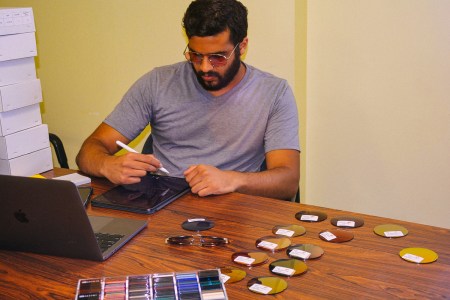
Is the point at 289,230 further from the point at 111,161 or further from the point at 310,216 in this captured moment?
the point at 111,161

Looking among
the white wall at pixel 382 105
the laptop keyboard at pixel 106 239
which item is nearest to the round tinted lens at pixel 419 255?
the laptop keyboard at pixel 106 239

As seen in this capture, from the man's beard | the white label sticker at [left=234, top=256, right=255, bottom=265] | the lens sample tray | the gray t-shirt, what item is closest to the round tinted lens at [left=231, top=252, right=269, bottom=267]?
the white label sticker at [left=234, top=256, right=255, bottom=265]

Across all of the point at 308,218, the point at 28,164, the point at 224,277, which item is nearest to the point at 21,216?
the point at 224,277

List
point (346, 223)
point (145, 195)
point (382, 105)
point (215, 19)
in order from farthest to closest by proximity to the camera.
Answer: point (382, 105), point (215, 19), point (145, 195), point (346, 223)

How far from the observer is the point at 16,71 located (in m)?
2.37

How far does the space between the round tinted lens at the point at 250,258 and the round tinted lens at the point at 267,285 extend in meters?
0.07

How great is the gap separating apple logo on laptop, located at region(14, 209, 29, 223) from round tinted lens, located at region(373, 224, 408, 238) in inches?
35.7

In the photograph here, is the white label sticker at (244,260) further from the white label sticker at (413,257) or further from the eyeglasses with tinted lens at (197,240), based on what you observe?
the white label sticker at (413,257)

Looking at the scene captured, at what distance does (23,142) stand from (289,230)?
4.07 feet

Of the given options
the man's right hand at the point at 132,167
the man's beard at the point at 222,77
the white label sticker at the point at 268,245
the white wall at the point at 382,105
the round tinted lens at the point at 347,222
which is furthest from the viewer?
the white wall at the point at 382,105

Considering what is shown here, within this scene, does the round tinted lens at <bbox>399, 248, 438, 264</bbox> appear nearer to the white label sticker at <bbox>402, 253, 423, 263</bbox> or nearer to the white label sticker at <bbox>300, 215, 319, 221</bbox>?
the white label sticker at <bbox>402, 253, 423, 263</bbox>

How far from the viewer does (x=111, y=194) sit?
6.36 feet

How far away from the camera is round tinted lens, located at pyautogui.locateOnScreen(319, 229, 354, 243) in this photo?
1.56 m

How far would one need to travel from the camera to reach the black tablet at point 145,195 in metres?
1.84
